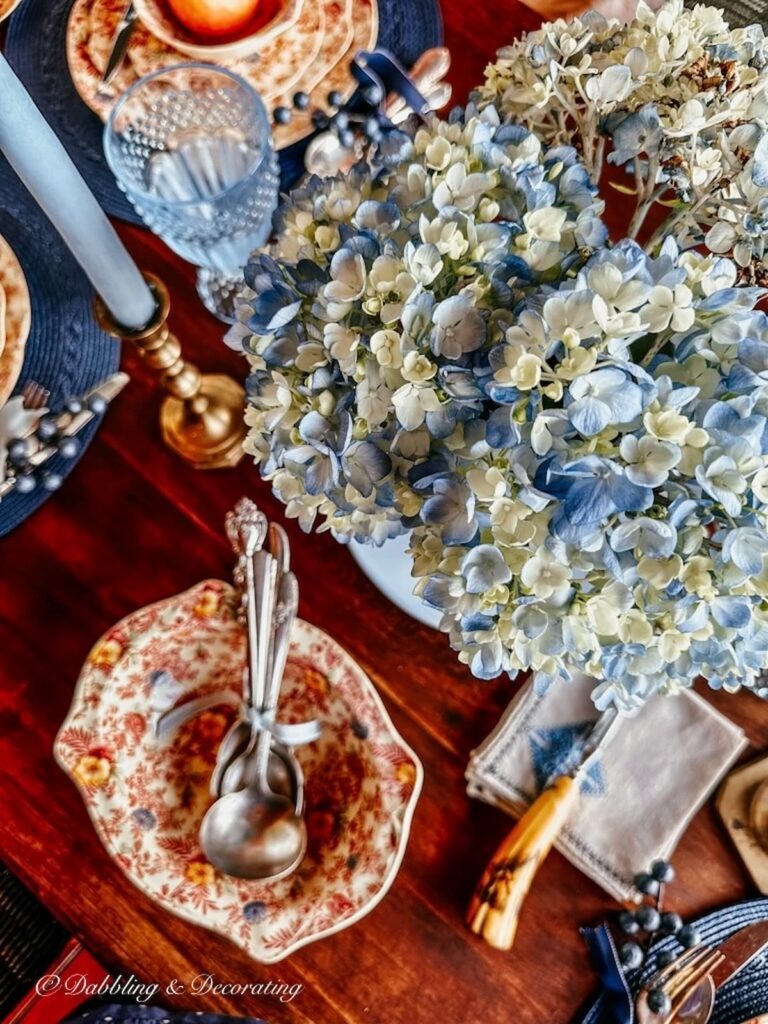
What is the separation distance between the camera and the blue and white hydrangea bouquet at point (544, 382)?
1.03 feet

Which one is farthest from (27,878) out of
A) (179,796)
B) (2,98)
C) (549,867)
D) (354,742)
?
(2,98)

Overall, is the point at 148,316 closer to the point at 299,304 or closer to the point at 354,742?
the point at 299,304

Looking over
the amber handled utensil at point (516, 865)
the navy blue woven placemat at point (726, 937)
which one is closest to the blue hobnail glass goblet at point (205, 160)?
the amber handled utensil at point (516, 865)

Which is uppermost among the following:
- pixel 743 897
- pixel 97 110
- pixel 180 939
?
pixel 97 110

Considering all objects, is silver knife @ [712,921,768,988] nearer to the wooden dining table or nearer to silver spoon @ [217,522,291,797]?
the wooden dining table

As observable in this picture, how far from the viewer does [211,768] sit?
1.95ft

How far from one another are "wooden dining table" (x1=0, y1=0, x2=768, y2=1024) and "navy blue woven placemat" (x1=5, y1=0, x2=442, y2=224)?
92mm

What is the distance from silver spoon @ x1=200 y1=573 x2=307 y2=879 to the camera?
0.55 meters

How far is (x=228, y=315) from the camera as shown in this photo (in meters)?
0.67

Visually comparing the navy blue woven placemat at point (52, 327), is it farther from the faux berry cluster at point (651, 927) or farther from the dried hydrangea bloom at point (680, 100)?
the faux berry cluster at point (651, 927)

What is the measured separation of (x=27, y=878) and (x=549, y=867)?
1.20ft

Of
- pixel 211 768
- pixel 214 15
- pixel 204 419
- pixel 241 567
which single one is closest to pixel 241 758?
pixel 211 768

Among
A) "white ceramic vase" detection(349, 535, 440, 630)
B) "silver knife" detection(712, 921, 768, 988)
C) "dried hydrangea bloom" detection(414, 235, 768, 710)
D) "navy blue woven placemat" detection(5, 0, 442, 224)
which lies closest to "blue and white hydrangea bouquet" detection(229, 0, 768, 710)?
"dried hydrangea bloom" detection(414, 235, 768, 710)

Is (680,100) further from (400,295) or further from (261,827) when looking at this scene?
(261,827)
